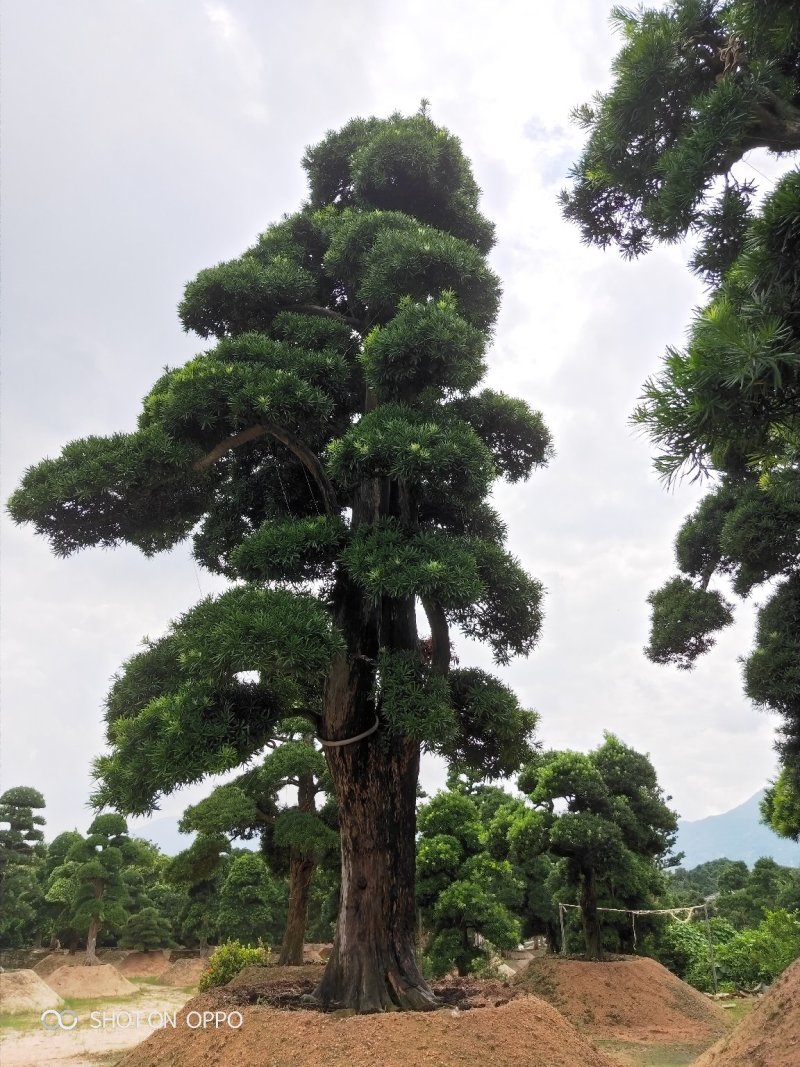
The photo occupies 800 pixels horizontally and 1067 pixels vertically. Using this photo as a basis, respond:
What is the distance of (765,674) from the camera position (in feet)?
26.5

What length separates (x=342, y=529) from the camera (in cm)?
562

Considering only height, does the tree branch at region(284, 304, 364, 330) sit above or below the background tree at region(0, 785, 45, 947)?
above

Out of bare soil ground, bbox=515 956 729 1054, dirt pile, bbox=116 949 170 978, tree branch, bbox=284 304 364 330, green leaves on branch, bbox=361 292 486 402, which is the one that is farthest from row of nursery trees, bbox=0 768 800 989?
tree branch, bbox=284 304 364 330

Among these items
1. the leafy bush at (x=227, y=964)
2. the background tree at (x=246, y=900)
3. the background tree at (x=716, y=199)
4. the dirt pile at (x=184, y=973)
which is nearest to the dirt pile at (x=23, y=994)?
the leafy bush at (x=227, y=964)

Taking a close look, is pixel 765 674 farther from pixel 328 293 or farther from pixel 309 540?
pixel 328 293

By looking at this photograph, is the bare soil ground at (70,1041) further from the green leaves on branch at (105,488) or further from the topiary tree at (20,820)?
the topiary tree at (20,820)

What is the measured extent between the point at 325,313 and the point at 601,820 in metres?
9.74

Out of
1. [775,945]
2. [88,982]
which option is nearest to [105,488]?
[775,945]

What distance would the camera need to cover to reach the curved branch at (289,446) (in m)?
6.01

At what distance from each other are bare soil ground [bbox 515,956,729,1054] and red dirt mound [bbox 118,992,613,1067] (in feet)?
15.4

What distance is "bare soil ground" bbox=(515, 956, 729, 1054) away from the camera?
29.7 ft

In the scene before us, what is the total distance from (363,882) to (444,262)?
5.50 metres

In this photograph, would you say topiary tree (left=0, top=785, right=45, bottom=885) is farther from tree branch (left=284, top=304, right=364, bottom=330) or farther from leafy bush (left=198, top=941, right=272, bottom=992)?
tree branch (left=284, top=304, right=364, bottom=330)

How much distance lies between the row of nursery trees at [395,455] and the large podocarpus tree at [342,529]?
0.02 meters
